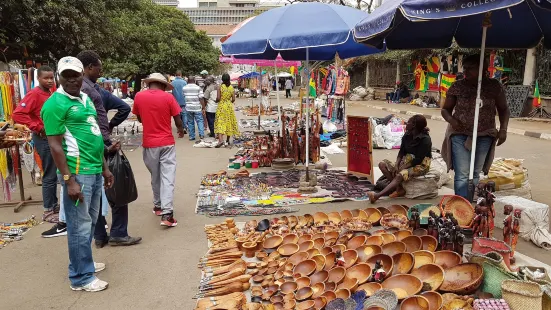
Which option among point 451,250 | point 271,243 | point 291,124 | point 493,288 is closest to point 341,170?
point 291,124

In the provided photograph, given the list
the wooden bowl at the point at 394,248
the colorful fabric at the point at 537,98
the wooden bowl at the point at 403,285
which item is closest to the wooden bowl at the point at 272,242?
the wooden bowl at the point at 394,248

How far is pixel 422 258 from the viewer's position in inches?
133

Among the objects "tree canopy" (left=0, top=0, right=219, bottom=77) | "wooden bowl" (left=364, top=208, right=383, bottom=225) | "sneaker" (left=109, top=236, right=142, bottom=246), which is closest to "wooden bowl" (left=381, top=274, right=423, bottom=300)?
"wooden bowl" (left=364, top=208, right=383, bottom=225)

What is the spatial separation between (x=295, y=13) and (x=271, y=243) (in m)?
3.19

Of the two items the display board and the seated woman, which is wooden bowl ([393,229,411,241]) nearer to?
the seated woman

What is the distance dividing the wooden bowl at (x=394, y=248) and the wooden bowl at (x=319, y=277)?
60 centimetres

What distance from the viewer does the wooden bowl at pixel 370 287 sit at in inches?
121

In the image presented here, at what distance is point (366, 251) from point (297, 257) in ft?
2.07

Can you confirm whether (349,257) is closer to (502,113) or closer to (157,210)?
(502,113)

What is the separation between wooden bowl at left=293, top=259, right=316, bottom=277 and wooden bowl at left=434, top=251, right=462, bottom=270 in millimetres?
1010

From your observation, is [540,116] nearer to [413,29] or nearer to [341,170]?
[341,170]

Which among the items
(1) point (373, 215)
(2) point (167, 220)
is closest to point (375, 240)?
(1) point (373, 215)

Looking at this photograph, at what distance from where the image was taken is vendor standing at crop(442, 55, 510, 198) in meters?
4.48

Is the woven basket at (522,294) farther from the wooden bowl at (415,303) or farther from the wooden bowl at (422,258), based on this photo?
the wooden bowl at (422,258)
